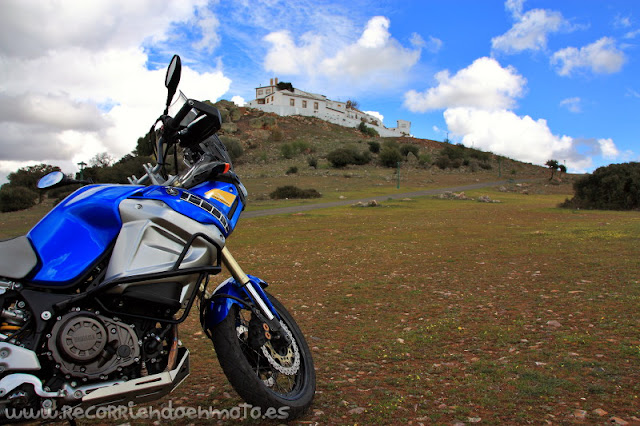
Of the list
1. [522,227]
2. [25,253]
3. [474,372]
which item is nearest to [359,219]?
[522,227]

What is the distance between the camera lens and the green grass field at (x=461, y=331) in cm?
318

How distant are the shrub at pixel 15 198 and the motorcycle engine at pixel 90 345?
3156cm

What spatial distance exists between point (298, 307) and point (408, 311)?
146 cm

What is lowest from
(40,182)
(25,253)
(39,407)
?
(39,407)

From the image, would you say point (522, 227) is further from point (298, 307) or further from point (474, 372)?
point (474, 372)

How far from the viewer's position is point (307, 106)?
11981 cm

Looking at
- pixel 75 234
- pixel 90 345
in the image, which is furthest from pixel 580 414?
pixel 75 234

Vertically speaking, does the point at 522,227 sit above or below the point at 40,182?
below

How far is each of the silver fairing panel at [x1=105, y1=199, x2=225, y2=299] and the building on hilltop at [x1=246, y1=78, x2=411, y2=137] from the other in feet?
377

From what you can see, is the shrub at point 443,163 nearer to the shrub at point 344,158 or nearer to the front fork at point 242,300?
the shrub at point 344,158

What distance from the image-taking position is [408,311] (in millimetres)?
5676

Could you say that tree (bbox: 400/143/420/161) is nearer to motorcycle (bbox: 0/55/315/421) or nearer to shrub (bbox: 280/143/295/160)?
shrub (bbox: 280/143/295/160)

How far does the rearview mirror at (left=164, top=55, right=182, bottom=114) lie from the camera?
119 inches

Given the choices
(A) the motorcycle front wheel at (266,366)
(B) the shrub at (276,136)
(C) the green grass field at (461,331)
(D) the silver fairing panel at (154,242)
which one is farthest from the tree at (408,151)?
(D) the silver fairing panel at (154,242)
